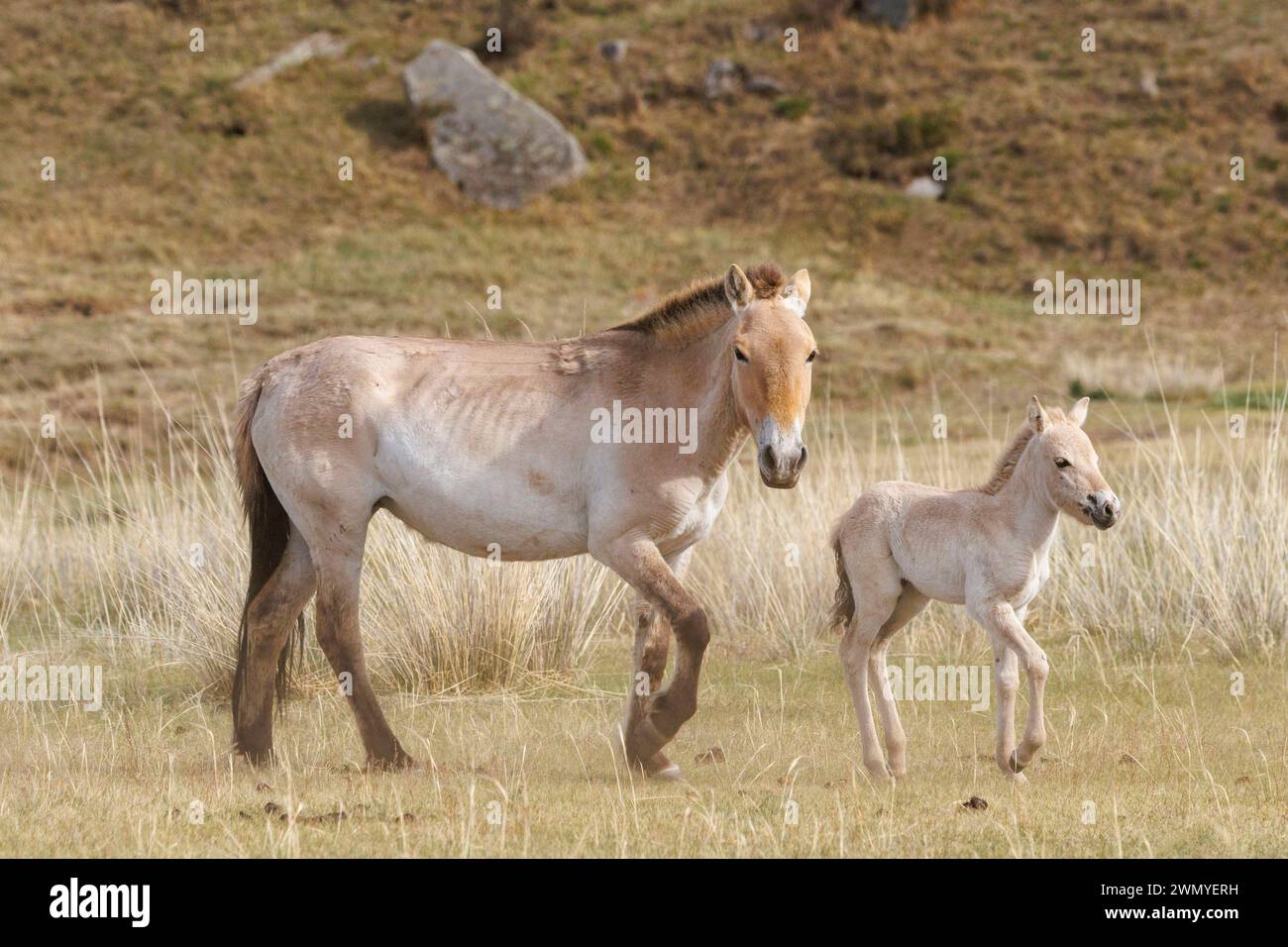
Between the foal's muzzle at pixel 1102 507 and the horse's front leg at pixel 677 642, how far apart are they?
6.15 feet

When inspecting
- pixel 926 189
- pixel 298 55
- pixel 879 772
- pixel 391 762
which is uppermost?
pixel 298 55

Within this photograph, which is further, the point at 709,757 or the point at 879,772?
the point at 709,757

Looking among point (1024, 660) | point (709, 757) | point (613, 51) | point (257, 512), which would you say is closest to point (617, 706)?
point (709, 757)

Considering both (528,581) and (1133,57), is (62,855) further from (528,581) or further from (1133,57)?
(1133,57)

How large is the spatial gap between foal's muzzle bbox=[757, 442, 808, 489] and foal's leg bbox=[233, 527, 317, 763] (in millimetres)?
2892

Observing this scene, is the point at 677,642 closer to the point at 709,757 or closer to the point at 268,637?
the point at 709,757

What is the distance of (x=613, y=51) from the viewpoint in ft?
194

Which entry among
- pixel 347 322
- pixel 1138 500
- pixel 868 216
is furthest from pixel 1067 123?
pixel 1138 500

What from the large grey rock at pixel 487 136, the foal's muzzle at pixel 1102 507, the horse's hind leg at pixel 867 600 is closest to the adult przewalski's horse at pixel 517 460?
the horse's hind leg at pixel 867 600

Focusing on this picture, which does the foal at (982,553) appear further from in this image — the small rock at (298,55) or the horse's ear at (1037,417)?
the small rock at (298,55)

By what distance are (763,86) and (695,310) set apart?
51.2 m

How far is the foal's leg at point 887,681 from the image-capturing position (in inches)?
311

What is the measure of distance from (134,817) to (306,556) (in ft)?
6.81

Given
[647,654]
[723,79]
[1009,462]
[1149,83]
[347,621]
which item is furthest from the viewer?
[723,79]
